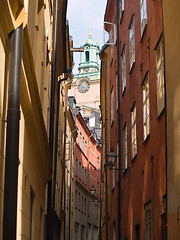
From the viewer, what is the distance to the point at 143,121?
46.5 feet

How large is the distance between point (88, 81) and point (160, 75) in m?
85.9

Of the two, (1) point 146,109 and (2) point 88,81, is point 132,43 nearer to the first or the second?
(1) point 146,109

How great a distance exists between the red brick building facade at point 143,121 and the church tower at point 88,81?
70181 mm

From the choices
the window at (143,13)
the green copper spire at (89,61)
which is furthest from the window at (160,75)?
the green copper spire at (89,61)

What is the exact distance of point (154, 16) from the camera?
41.3ft

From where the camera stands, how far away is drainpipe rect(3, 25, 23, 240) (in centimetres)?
547

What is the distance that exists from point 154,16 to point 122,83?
741cm

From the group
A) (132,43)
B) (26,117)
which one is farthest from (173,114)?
(132,43)

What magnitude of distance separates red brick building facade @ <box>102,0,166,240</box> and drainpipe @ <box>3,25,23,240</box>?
5.60 metres

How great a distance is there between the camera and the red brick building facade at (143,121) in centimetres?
1159

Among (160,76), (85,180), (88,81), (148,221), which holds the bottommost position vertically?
(148,221)

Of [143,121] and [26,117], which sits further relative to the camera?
[143,121]

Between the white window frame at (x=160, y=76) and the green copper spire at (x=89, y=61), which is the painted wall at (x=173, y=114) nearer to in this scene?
the white window frame at (x=160, y=76)

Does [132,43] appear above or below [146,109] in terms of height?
Answer: above
